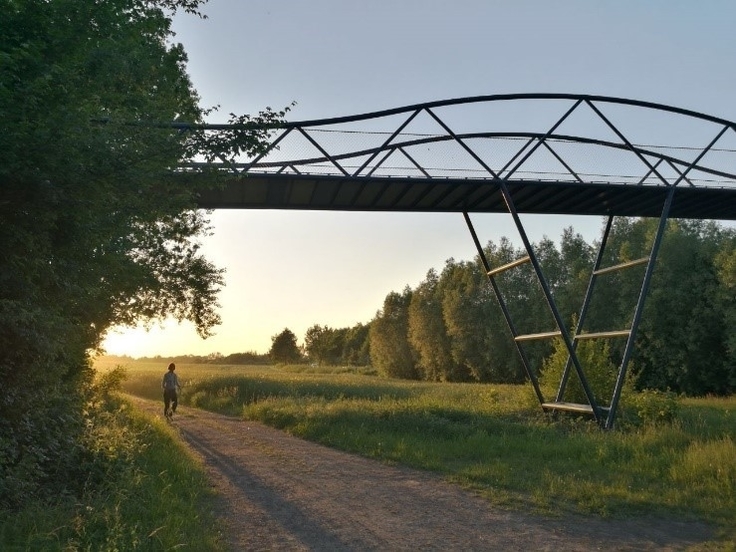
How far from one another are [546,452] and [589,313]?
45789 millimetres

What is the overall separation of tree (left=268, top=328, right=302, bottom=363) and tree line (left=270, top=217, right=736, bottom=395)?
25496mm

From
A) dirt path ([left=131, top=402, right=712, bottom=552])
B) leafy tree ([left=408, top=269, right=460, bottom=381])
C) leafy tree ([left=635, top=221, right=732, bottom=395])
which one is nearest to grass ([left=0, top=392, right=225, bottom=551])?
dirt path ([left=131, top=402, right=712, bottom=552])

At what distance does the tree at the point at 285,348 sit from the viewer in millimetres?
119944

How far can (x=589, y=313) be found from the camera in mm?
57344

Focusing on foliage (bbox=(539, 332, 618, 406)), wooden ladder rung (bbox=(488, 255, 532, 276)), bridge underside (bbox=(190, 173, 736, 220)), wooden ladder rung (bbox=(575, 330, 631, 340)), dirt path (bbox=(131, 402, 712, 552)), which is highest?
bridge underside (bbox=(190, 173, 736, 220))

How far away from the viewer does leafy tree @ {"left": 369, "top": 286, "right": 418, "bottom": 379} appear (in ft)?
306

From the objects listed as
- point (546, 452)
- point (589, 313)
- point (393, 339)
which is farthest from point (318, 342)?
point (546, 452)

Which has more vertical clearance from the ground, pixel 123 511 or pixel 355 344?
pixel 355 344

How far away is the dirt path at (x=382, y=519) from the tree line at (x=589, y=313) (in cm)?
1226

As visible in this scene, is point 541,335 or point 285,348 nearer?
point 541,335

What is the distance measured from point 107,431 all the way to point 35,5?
738 centimetres

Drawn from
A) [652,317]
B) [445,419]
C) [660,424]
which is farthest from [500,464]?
[652,317]

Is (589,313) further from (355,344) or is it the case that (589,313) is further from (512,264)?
(355,344)

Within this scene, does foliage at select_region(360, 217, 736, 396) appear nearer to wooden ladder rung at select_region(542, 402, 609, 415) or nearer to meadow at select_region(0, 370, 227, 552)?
wooden ladder rung at select_region(542, 402, 609, 415)
